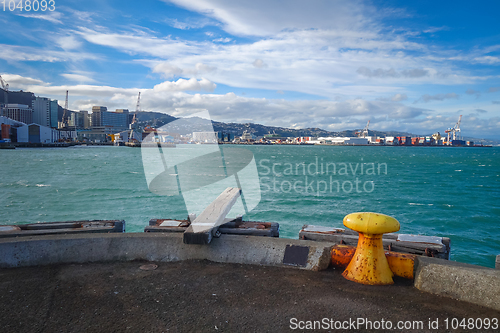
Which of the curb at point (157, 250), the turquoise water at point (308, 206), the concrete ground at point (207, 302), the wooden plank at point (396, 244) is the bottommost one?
the turquoise water at point (308, 206)

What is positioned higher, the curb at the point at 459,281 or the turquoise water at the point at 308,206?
the curb at the point at 459,281

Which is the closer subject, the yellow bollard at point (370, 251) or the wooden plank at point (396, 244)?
the yellow bollard at point (370, 251)

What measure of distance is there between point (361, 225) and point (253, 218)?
12.6 meters

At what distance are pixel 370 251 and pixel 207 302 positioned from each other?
7.02 ft

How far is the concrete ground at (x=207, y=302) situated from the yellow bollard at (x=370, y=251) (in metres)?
0.14

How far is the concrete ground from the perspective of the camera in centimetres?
323

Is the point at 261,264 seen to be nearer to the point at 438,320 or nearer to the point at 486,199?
the point at 438,320

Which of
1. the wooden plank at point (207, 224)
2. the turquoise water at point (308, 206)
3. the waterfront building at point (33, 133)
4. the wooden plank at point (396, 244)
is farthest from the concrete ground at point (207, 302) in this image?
the waterfront building at point (33, 133)

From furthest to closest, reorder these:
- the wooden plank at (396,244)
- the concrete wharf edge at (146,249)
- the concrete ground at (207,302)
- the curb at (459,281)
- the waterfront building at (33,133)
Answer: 1. the waterfront building at (33,133)
2. the wooden plank at (396,244)
3. the concrete wharf edge at (146,249)
4. the curb at (459,281)
5. the concrete ground at (207,302)

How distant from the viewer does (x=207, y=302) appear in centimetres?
364

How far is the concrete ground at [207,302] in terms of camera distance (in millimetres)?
3227

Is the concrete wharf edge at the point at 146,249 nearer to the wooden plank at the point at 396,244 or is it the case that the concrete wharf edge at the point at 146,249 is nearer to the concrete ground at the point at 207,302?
the concrete ground at the point at 207,302

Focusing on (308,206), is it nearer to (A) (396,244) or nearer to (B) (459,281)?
(A) (396,244)

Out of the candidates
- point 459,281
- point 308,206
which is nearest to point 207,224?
point 459,281
